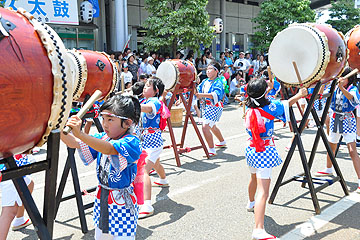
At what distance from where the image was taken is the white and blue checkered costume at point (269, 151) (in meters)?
3.31

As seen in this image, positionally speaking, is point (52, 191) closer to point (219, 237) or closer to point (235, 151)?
point (219, 237)

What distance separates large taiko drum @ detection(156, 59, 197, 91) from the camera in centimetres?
571

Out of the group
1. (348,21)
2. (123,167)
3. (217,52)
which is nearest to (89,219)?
(123,167)

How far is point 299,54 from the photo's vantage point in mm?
3732

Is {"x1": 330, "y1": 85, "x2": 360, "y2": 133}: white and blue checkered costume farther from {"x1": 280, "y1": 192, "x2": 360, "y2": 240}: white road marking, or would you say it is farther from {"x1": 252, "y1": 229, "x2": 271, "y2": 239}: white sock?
{"x1": 252, "y1": 229, "x2": 271, "y2": 239}: white sock

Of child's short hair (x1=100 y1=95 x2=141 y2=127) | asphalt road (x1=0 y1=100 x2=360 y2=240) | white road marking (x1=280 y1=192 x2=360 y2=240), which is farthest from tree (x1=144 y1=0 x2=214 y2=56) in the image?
child's short hair (x1=100 y1=95 x2=141 y2=127)

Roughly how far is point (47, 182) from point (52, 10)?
35.8 feet

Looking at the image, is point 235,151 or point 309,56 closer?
point 309,56

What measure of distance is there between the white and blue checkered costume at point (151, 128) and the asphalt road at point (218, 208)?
648mm

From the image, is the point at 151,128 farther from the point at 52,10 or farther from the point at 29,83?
the point at 52,10

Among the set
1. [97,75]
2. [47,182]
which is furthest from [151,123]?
[47,182]

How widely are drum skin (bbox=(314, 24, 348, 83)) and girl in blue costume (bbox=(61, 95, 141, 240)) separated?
2.29 metres

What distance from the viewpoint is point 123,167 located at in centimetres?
229

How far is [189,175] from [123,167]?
2952 millimetres
